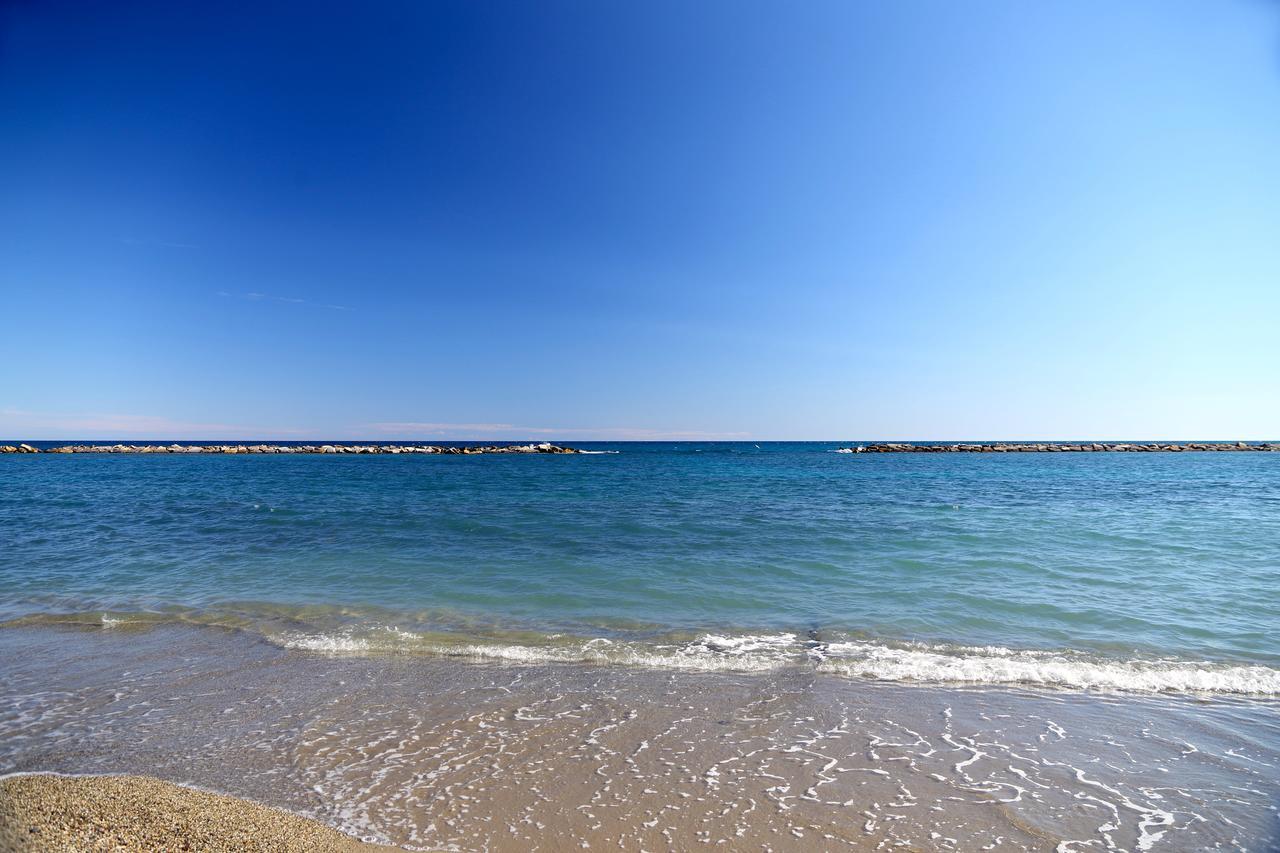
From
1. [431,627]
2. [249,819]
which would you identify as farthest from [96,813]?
[431,627]

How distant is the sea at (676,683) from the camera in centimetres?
428

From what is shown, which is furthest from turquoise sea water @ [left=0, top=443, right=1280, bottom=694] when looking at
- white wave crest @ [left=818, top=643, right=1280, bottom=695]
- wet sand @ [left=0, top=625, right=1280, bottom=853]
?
wet sand @ [left=0, top=625, right=1280, bottom=853]

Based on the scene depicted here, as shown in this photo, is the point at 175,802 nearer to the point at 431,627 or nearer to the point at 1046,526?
the point at 431,627

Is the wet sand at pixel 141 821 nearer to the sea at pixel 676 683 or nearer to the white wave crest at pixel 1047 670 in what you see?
the sea at pixel 676 683

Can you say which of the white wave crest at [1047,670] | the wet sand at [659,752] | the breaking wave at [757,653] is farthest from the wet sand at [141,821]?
the white wave crest at [1047,670]

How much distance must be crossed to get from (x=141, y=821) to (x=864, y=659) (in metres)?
7.14

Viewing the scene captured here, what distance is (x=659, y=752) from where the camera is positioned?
16.6ft

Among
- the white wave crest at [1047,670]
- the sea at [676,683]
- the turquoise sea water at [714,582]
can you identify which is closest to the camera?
the sea at [676,683]

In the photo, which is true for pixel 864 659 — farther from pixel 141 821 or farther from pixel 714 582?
pixel 141 821

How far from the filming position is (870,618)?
29.5 ft

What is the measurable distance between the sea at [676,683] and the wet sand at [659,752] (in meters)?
0.03

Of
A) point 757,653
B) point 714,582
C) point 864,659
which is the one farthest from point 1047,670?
point 714,582

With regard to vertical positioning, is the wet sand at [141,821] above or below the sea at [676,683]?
above

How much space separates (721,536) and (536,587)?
693 centimetres
